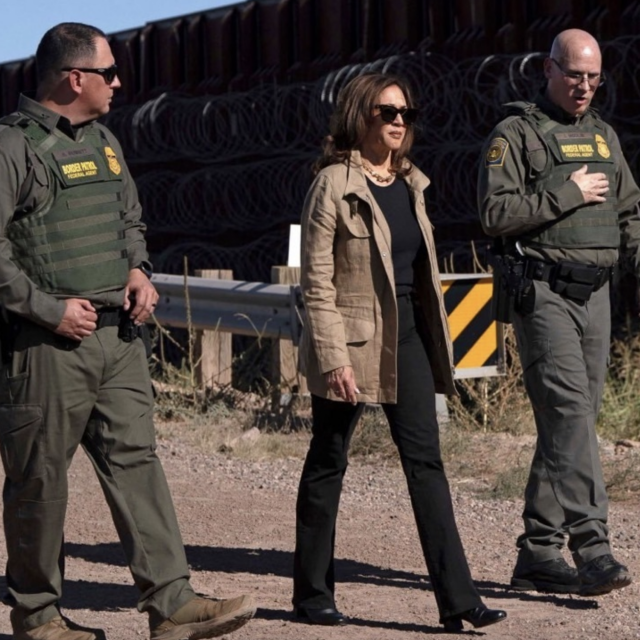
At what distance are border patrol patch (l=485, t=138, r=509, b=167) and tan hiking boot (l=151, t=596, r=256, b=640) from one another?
6.89ft

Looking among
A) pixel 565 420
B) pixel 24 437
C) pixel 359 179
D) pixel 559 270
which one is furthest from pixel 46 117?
pixel 565 420

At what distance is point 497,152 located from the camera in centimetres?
580

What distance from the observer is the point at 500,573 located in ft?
20.1

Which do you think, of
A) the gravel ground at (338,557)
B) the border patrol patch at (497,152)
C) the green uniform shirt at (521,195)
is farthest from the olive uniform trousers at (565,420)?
the border patrol patch at (497,152)

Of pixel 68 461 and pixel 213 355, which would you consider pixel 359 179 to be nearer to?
pixel 68 461

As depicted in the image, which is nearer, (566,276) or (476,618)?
(476,618)

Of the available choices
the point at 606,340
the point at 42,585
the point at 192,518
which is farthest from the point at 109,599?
the point at 606,340

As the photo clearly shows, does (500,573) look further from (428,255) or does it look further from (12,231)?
(12,231)

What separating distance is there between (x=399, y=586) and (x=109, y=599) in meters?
1.18

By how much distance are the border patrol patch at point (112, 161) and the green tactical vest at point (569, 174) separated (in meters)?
1.78

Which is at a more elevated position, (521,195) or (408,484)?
(521,195)

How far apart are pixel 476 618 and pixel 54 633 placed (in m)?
1.44

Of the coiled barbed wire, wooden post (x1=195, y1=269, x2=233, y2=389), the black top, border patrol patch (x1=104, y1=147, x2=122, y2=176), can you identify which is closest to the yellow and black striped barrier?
the coiled barbed wire

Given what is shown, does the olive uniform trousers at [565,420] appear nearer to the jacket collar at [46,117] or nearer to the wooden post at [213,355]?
the jacket collar at [46,117]
